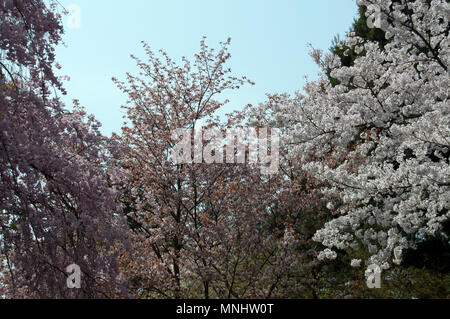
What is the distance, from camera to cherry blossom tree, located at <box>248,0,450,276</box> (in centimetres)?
509

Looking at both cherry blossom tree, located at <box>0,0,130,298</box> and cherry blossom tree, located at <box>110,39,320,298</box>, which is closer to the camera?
cherry blossom tree, located at <box>0,0,130,298</box>

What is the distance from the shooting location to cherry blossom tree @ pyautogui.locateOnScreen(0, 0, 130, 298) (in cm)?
411

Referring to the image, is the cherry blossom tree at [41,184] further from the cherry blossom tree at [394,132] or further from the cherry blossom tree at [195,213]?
the cherry blossom tree at [394,132]

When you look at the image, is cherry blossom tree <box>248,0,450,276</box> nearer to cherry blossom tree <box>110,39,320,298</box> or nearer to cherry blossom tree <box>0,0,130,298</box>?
cherry blossom tree <box>110,39,320,298</box>

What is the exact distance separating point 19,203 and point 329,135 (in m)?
4.52

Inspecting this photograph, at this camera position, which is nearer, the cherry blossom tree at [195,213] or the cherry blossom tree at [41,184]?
the cherry blossom tree at [41,184]

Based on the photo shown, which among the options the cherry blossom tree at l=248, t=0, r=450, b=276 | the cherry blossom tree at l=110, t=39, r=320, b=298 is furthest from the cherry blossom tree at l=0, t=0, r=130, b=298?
the cherry blossom tree at l=248, t=0, r=450, b=276

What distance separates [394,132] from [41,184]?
4.44 m

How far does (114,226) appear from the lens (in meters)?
4.88

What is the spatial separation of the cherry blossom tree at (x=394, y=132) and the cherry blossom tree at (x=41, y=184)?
3033 millimetres

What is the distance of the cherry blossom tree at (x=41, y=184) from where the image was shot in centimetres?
411

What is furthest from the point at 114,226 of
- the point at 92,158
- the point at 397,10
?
the point at 397,10

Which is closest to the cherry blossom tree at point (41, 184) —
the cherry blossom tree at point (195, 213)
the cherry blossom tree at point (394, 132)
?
the cherry blossom tree at point (195, 213)

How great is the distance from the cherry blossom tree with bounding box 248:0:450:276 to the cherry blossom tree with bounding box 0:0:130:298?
9.95 ft
